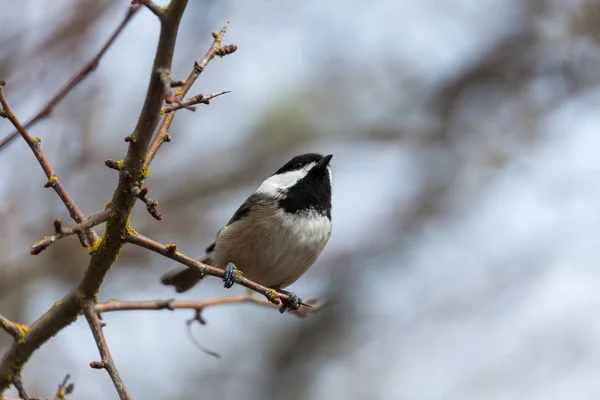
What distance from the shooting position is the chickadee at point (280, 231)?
395cm

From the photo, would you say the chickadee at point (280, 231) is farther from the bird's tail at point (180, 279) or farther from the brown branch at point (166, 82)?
the brown branch at point (166, 82)

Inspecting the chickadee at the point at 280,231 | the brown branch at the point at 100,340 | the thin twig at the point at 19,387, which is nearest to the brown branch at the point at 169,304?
the brown branch at the point at 100,340

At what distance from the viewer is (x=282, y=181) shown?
433cm

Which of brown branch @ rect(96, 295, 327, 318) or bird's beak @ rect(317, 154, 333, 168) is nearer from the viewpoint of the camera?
brown branch @ rect(96, 295, 327, 318)

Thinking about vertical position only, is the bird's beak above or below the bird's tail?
above

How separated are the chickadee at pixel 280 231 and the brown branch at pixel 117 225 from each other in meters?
1.34

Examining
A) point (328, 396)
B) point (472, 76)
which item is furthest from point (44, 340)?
point (472, 76)

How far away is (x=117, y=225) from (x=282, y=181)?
2.09 m

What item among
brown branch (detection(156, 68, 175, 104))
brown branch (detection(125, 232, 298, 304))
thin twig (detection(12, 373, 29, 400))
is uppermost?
brown branch (detection(156, 68, 175, 104))

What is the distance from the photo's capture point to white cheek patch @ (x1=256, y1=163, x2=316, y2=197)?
4182mm

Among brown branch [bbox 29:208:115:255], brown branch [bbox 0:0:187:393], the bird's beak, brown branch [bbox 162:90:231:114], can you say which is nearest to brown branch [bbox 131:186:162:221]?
brown branch [bbox 0:0:187:393]

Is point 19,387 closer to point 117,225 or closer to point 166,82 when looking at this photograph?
point 117,225

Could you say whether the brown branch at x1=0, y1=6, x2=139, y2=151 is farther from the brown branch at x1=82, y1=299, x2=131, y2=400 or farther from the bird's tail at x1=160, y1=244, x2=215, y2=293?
the bird's tail at x1=160, y1=244, x2=215, y2=293

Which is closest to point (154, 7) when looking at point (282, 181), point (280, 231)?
point (280, 231)
